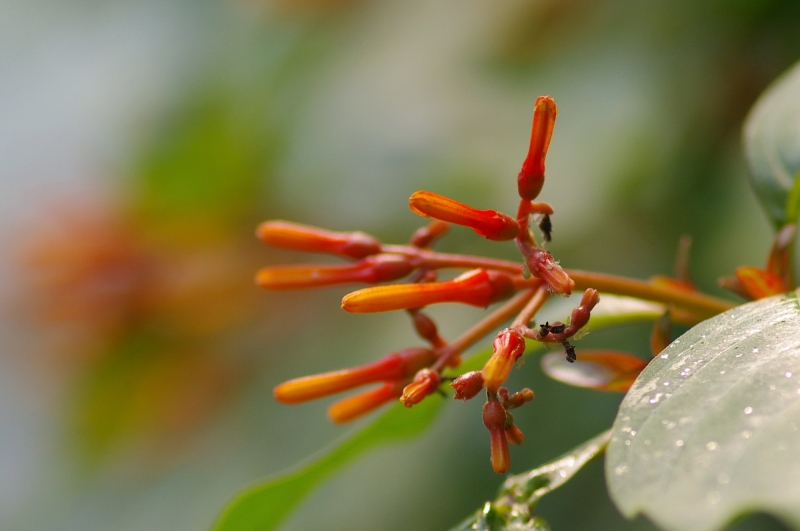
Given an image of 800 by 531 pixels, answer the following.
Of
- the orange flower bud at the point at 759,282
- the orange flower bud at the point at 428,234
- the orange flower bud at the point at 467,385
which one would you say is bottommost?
the orange flower bud at the point at 759,282

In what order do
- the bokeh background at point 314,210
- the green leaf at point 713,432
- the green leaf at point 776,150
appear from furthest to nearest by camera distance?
the bokeh background at point 314,210, the green leaf at point 776,150, the green leaf at point 713,432

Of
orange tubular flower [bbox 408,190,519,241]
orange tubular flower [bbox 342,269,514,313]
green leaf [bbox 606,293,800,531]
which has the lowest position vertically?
green leaf [bbox 606,293,800,531]

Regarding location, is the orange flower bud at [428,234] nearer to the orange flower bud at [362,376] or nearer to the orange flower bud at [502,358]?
the orange flower bud at [362,376]

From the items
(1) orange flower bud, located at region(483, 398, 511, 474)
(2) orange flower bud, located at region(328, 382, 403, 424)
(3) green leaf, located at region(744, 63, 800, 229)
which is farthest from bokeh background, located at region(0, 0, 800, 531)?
(1) orange flower bud, located at region(483, 398, 511, 474)

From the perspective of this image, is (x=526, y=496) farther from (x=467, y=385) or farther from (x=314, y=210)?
(x=314, y=210)

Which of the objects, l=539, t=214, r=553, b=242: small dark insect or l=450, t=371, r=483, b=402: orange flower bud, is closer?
l=450, t=371, r=483, b=402: orange flower bud

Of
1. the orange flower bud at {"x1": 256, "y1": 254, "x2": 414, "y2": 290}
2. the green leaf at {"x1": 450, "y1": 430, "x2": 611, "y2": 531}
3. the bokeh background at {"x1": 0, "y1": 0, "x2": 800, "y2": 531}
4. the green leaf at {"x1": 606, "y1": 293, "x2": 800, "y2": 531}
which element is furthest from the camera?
the bokeh background at {"x1": 0, "y1": 0, "x2": 800, "y2": 531}

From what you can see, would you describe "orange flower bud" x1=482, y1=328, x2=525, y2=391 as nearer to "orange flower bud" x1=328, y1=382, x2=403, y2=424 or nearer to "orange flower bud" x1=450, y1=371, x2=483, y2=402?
"orange flower bud" x1=450, y1=371, x2=483, y2=402

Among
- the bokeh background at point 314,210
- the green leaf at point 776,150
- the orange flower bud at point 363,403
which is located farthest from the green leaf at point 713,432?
the bokeh background at point 314,210
